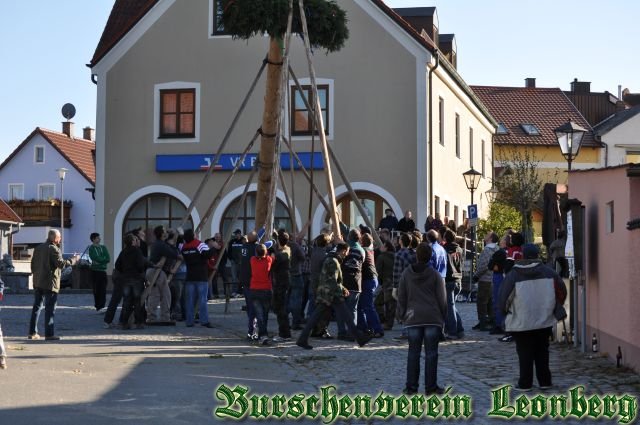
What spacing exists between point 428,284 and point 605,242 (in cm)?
396

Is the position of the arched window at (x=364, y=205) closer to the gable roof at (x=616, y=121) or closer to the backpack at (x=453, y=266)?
the backpack at (x=453, y=266)

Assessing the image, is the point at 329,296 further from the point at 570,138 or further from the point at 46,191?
the point at 46,191

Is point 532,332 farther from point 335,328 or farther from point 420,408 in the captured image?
point 335,328

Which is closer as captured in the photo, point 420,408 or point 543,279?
point 420,408

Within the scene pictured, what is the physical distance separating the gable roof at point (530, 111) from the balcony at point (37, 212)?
25504mm

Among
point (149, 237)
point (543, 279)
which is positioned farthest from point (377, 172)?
point (543, 279)

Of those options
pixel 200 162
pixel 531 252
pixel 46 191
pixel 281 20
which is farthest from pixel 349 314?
pixel 46 191

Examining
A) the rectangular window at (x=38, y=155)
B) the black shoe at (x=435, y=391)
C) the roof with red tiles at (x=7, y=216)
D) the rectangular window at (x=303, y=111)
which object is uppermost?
the rectangular window at (x=38, y=155)

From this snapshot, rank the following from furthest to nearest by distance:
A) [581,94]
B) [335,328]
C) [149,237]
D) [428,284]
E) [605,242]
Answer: [581,94] → [149,237] → [335,328] → [605,242] → [428,284]

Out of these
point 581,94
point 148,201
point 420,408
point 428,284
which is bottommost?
point 420,408

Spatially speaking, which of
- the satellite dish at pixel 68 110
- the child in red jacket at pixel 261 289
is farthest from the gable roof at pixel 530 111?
the child in red jacket at pixel 261 289

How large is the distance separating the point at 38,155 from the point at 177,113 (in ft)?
130

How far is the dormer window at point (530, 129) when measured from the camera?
67.5m

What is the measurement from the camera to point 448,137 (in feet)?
124
